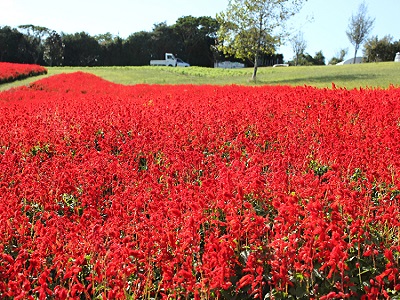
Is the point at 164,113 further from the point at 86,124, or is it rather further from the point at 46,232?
the point at 46,232

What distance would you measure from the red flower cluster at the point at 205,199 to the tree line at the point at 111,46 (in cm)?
5478

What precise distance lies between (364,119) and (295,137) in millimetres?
1926

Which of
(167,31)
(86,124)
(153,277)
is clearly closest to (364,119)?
(86,124)

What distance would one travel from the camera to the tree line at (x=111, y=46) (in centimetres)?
6900

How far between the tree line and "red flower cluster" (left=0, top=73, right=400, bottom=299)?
180 feet

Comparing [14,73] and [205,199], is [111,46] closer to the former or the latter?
[14,73]

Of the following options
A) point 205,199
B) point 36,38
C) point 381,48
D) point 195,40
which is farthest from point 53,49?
point 205,199

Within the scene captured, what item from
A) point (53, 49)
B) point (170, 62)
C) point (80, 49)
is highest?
point (80, 49)

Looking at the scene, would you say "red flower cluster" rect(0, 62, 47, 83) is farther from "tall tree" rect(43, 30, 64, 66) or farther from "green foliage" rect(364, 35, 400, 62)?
"green foliage" rect(364, 35, 400, 62)

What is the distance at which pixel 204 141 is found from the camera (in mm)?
7656

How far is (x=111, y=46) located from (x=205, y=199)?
245ft

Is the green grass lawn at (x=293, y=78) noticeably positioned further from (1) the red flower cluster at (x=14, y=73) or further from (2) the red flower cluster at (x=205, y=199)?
(2) the red flower cluster at (x=205, y=199)

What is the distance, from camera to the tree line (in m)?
69.0

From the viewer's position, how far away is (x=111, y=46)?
7631 centimetres
